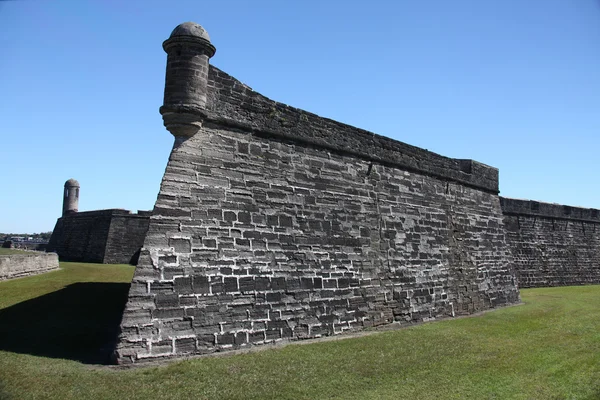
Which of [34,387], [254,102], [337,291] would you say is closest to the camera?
[34,387]

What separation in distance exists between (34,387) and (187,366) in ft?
6.19

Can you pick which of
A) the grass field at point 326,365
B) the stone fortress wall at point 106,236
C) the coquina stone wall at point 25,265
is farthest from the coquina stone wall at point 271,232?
the stone fortress wall at point 106,236

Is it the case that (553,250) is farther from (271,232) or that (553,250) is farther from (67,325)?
(67,325)

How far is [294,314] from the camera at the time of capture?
8.70 meters

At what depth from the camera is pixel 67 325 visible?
902 centimetres

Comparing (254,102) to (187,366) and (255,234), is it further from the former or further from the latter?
(187,366)

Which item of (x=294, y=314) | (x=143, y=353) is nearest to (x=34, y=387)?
→ (x=143, y=353)

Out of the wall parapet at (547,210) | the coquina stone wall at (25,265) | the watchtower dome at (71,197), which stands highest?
the watchtower dome at (71,197)

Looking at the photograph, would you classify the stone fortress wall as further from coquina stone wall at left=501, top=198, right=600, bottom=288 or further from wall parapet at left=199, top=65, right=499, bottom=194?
coquina stone wall at left=501, top=198, right=600, bottom=288

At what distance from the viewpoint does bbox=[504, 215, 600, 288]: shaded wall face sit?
68.8ft

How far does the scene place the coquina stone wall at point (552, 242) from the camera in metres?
21.0

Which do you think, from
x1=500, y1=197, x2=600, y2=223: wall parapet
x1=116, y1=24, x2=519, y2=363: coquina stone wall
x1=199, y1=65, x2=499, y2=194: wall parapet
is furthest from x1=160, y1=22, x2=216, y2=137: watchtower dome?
x1=500, y1=197, x2=600, y2=223: wall parapet

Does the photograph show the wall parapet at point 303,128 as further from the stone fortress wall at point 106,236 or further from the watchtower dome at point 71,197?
the watchtower dome at point 71,197

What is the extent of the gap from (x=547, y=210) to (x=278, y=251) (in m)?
18.6
